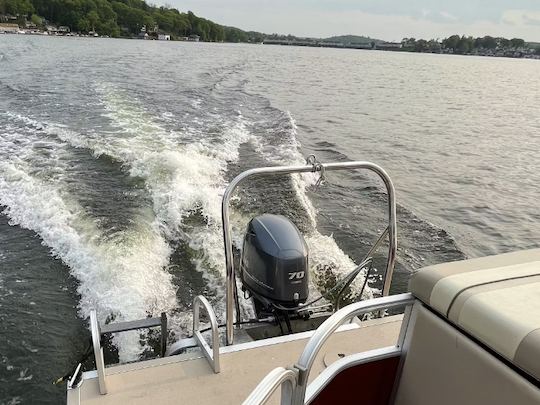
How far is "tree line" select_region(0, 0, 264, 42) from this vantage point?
244 feet

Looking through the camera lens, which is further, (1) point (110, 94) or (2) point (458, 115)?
(2) point (458, 115)

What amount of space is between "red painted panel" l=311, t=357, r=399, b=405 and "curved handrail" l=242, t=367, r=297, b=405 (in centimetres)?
58

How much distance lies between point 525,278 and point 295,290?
168 cm

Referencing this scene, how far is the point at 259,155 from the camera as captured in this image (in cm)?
949

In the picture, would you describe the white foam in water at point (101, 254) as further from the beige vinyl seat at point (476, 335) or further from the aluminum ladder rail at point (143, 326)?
the beige vinyl seat at point (476, 335)

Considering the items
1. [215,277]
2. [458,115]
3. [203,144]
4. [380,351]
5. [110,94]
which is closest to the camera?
[380,351]

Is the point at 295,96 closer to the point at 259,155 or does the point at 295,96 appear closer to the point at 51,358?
the point at 259,155

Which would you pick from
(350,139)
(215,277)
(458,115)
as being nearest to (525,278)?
(215,277)

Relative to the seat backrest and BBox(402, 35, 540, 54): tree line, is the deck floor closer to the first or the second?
the seat backrest

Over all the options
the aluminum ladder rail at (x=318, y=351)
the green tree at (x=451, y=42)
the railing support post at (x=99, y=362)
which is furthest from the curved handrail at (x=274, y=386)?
the green tree at (x=451, y=42)

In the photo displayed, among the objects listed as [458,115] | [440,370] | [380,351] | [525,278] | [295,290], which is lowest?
[458,115]

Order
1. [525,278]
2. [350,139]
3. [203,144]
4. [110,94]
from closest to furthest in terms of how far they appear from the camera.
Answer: [525,278], [203,144], [350,139], [110,94]

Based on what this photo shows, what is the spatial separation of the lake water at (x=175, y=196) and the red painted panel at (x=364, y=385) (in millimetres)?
2354

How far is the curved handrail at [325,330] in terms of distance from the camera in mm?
1535
